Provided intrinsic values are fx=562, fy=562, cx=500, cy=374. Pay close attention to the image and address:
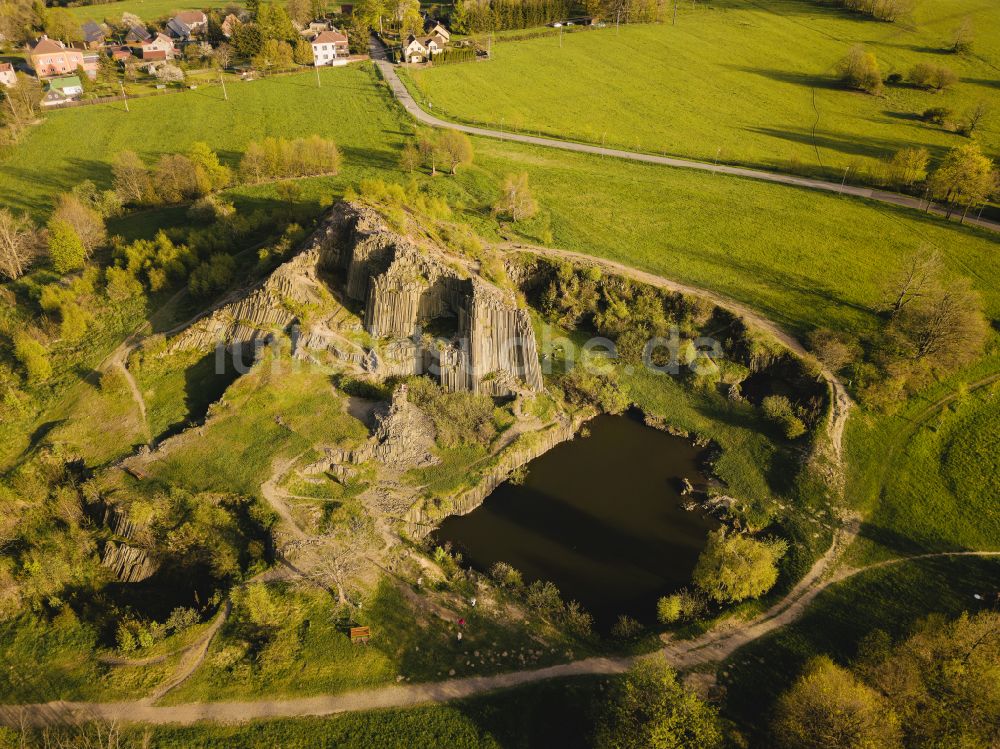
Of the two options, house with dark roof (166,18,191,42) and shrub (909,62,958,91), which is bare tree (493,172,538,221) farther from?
house with dark roof (166,18,191,42)

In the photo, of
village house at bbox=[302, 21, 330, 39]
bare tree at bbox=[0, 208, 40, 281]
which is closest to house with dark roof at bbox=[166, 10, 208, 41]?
village house at bbox=[302, 21, 330, 39]

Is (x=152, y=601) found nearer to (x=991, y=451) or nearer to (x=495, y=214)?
(x=495, y=214)

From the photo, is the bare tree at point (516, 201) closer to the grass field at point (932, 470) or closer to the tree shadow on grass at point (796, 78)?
the grass field at point (932, 470)

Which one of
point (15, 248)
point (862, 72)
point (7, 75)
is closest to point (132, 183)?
point (15, 248)

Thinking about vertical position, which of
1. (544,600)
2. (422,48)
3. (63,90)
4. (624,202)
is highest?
(422,48)

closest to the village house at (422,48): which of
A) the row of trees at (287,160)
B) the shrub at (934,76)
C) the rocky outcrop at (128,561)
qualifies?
the row of trees at (287,160)

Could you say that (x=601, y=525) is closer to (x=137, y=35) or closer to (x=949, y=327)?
(x=949, y=327)
